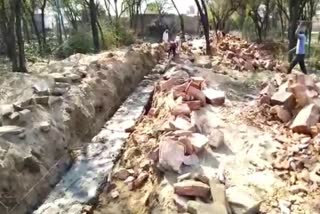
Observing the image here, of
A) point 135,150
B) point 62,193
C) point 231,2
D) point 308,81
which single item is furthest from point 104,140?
point 231,2

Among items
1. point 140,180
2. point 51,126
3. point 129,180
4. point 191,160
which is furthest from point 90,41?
point 191,160

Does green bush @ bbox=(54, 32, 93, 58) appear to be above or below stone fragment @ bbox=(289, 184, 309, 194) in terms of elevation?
above

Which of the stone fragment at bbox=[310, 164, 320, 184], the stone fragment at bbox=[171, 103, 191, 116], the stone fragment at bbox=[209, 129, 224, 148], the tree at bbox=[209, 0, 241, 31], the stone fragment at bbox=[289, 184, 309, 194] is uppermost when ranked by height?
the tree at bbox=[209, 0, 241, 31]

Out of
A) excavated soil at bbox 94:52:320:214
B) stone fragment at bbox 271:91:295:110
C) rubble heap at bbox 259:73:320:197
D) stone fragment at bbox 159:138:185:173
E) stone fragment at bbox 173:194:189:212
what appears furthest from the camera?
stone fragment at bbox 271:91:295:110

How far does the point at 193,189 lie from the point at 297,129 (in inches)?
98.7

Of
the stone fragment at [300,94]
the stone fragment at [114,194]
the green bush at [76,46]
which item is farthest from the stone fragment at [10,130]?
the green bush at [76,46]

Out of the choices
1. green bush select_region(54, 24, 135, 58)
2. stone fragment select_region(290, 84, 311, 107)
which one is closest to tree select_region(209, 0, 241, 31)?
green bush select_region(54, 24, 135, 58)

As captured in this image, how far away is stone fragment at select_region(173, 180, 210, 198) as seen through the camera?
4.77 meters

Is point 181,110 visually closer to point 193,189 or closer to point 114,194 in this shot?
point 114,194

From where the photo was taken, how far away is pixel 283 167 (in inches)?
217

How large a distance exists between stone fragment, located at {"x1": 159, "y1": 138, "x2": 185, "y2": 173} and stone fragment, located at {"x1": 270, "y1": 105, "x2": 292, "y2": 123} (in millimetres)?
2387

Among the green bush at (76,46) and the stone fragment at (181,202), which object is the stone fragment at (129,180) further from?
the green bush at (76,46)

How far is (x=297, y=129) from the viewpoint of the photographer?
649 centimetres

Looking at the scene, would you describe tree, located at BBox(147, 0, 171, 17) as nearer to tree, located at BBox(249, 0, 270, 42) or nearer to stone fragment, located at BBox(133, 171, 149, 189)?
tree, located at BBox(249, 0, 270, 42)
